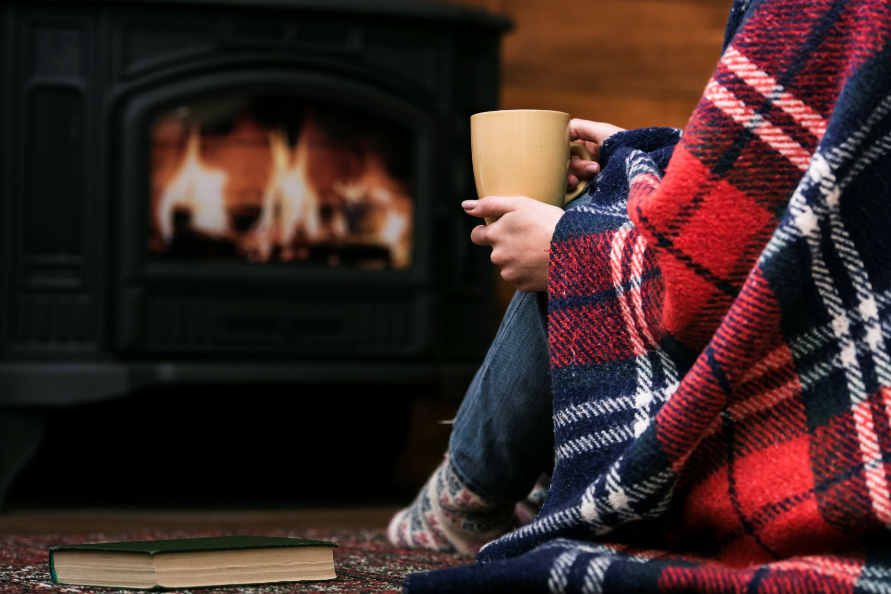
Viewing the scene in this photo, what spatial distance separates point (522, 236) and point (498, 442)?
22cm

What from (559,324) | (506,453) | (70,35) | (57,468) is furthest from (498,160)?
(57,468)

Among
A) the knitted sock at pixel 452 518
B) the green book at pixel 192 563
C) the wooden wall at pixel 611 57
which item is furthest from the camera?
the wooden wall at pixel 611 57

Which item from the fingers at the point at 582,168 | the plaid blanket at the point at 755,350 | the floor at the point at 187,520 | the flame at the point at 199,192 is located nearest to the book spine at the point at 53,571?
the plaid blanket at the point at 755,350

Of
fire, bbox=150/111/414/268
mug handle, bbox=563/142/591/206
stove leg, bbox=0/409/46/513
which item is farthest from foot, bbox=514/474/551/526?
stove leg, bbox=0/409/46/513

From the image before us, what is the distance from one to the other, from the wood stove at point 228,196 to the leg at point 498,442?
599 mm

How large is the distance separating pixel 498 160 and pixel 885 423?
35 centimetres

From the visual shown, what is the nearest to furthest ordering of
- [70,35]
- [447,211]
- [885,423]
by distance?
[885,423]
[70,35]
[447,211]

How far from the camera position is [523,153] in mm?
832

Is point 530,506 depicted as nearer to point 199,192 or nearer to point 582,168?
point 582,168

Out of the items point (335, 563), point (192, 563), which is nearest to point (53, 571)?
point (192, 563)

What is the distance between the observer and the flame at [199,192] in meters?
1.63

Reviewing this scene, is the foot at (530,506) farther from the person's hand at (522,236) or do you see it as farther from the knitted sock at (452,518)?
the person's hand at (522,236)

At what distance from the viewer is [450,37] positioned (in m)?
1.69

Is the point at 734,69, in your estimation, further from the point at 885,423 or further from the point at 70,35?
the point at 70,35
